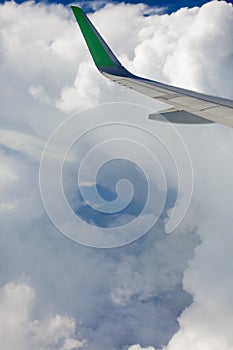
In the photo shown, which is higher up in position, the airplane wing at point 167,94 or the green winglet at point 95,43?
the green winglet at point 95,43

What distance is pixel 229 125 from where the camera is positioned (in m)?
7.32

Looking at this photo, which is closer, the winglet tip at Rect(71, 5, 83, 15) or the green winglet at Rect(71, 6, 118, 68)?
the winglet tip at Rect(71, 5, 83, 15)

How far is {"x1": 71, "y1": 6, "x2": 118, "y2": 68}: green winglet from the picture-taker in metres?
13.6

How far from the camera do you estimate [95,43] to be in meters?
14.5

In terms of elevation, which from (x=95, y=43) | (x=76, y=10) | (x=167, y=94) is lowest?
(x=167, y=94)

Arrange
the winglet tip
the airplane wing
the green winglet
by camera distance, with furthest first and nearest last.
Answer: the green winglet < the winglet tip < the airplane wing

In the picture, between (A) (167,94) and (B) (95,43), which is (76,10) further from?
(A) (167,94)

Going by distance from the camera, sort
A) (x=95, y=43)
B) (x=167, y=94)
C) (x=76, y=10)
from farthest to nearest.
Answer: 1. (x=95, y=43)
2. (x=76, y=10)
3. (x=167, y=94)

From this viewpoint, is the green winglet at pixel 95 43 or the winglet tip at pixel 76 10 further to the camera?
the green winglet at pixel 95 43

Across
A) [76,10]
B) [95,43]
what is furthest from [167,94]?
[76,10]

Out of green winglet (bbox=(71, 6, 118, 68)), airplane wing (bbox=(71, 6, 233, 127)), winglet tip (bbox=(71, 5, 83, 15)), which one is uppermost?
winglet tip (bbox=(71, 5, 83, 15))

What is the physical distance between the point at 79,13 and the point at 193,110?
7.79 meters

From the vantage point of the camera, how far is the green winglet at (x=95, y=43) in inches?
535

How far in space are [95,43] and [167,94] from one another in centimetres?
517
